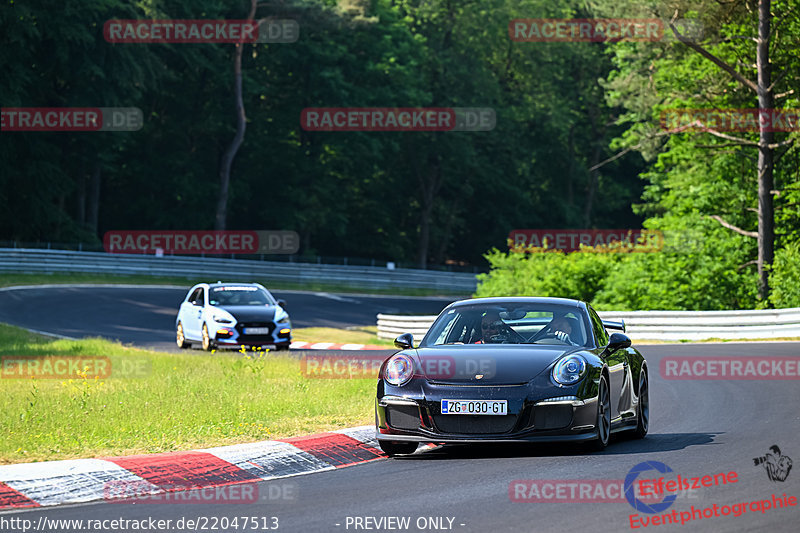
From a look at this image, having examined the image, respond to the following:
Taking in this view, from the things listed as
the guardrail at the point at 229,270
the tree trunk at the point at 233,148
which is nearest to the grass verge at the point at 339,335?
the guardrail at the point at 229,270

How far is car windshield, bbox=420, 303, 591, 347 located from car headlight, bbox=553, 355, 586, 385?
797 millimetres

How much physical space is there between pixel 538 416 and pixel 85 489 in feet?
11.7

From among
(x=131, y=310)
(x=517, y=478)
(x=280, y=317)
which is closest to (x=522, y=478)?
(x=517, y=478)

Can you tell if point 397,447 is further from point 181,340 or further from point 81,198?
point 81,198

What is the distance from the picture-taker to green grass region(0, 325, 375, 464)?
396 inches

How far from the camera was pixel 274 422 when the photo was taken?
11.6 metres

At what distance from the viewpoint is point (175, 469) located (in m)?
8.77

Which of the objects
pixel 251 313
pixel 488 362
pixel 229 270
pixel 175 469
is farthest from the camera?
pixel 229 270

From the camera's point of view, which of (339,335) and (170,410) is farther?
(339,335)

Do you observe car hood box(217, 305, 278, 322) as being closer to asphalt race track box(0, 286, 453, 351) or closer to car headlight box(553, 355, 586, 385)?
asphalt race track box(0, 286, 453, 351)

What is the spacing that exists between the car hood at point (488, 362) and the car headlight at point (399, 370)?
11cm

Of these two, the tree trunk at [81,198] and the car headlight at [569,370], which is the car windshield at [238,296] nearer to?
→ the car headlight at [569,370]

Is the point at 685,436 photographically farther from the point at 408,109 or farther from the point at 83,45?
the point at 408,109

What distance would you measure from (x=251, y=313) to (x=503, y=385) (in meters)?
17.0
